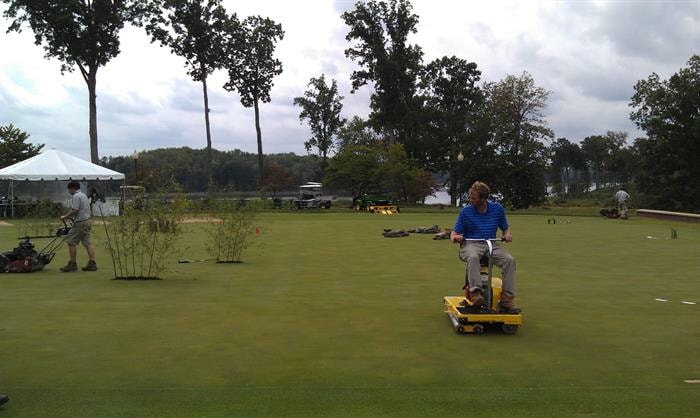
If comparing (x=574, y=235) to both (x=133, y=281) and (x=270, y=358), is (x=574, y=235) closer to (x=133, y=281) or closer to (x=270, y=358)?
(x=133, y=281)

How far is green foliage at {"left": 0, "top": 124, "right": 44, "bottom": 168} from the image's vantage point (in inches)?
1964

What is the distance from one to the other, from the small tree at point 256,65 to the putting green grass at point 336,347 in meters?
44.6

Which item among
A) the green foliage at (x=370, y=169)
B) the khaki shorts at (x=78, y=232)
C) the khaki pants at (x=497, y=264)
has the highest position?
the green foliage at (x=370, y=169)

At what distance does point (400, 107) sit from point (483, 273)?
2071 inches

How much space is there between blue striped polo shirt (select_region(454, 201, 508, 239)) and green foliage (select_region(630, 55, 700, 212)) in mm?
45896

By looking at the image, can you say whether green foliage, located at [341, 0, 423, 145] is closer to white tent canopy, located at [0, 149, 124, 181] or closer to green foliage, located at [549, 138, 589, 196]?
white tent canopy, located at [0, 149, 124, 181]

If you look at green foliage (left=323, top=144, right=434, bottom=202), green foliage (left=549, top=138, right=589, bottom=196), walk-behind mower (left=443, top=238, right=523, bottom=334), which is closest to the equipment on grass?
green foliage (left=323, top=144, right=434, bottom=202)

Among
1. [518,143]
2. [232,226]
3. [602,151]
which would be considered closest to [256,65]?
[518,143]

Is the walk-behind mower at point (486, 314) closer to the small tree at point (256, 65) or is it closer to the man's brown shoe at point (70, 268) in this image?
the man's brown shoe at point (70, 268)

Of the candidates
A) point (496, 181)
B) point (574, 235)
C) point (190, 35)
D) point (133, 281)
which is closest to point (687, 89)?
point (496, 181)

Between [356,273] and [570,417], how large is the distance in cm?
728

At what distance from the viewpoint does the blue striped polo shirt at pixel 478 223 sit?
6.91 m

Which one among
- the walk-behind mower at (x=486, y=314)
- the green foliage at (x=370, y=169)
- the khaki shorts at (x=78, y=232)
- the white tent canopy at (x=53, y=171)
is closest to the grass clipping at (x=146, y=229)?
the khaki shorts at (x=78, y=232)

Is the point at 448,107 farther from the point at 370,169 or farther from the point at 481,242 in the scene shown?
the point at 481,242
